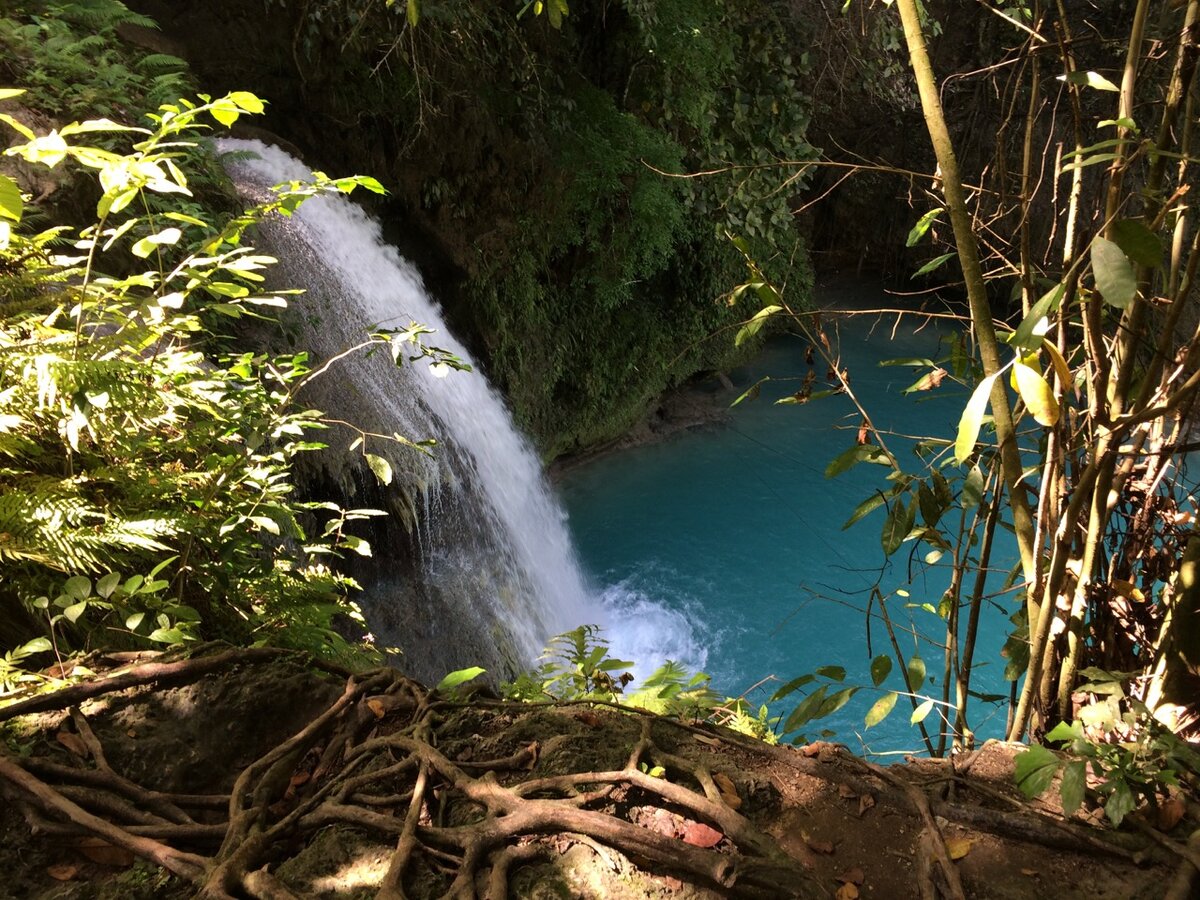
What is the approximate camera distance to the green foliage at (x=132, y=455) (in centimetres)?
165

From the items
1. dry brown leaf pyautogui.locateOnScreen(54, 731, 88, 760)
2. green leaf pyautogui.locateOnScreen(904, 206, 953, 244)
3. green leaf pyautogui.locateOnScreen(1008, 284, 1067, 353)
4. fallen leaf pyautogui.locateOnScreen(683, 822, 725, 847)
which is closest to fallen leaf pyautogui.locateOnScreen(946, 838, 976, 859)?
fallen leaf pyautogui.locateOnScreen(683, 822, 725, 847)

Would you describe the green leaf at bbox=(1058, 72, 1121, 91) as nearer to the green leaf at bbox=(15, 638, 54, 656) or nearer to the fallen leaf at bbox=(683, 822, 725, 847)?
the fallen leaf at bbox=(683, 822, 725, 847)

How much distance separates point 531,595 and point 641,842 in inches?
174

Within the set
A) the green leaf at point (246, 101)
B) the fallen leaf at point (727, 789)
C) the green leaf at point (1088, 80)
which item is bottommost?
the fallen leaf at point (727, 789)

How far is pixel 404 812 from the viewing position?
139 cm

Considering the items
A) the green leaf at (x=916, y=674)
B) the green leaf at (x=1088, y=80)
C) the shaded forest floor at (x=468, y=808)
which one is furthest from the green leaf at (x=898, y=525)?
the green leaf at (x=1088, y=80)

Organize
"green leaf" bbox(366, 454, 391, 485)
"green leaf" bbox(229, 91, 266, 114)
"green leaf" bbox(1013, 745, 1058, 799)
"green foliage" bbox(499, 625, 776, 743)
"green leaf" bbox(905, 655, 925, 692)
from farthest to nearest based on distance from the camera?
"green foliage" bbox(499, 625, 776, 743)
"green leaf" bbox(366, 454, 391, 485)
"green leaf" bbox(905, 655, 925, 692)
"green leaf" bbox(229, 91, 266, 114)
"green leaf" bbox(1013, 745, 1058, 799)

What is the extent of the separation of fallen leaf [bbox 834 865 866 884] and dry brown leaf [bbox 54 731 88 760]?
1.44 metres

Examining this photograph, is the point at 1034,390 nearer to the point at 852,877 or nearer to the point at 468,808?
the point at 852,877

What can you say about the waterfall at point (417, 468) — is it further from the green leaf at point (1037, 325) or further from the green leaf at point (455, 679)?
the green leaf at point (1037, 325)

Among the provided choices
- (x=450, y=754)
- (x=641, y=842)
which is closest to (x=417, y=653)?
(x=450, y=754)

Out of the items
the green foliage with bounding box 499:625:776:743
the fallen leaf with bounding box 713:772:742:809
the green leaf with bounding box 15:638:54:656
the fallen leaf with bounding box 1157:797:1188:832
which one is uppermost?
the fallen leaf with bounding box 1157:797:1188:832

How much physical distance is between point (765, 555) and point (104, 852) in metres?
5.97

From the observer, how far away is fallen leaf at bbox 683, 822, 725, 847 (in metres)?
1.34
